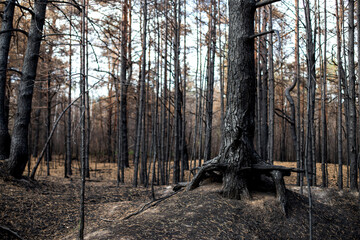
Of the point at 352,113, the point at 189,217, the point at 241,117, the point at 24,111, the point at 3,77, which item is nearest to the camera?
the point at 189,217

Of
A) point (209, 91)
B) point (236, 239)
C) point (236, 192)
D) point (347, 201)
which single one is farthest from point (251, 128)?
point (209, 91)

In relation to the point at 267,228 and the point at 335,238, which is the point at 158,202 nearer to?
the point at 267,228

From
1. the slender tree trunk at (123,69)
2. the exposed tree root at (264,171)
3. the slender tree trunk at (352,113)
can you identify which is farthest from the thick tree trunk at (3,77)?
the slender tree trunk at (352,113)

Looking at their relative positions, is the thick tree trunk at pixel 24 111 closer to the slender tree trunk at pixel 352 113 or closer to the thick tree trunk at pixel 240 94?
the thick tree trunk at pixel 240 94

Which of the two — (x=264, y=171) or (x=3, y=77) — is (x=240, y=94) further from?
(x=3, y=77)

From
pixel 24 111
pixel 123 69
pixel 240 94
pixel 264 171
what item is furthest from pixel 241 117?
pixel 123 69

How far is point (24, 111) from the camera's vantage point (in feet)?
16.0

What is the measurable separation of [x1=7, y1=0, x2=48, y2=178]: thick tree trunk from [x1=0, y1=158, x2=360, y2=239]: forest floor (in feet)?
1.47

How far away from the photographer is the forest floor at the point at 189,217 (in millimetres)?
2562

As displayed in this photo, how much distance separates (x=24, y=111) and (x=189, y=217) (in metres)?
3.96

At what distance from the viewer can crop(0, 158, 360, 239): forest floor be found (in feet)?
8.41

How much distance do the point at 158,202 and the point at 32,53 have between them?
392cm

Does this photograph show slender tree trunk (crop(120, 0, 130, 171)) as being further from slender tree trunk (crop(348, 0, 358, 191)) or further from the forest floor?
slender tree trunk (crop(348, 0, 358, 191))

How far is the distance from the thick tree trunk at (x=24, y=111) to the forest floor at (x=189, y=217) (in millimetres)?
447
